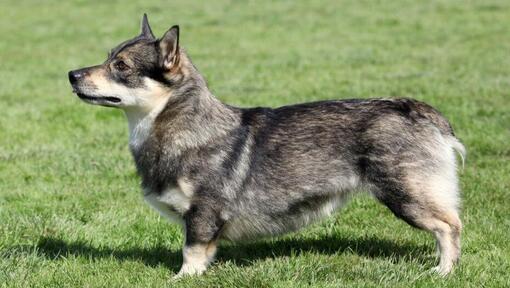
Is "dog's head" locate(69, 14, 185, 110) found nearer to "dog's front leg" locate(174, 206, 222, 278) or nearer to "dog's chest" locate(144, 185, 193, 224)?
"dog's chest" locate(144, 185, 193, 224)

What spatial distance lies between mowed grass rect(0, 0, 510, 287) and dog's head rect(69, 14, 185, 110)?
1189mm

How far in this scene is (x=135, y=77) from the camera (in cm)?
505

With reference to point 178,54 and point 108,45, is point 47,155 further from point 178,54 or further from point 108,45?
point 108,45

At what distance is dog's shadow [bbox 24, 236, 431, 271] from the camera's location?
5516 mm

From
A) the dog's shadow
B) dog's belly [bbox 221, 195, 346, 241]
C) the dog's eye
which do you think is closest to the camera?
the dog's eye

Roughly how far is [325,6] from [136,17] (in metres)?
5.85

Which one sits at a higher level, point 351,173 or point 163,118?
point 163,118

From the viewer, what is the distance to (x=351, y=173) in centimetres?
515

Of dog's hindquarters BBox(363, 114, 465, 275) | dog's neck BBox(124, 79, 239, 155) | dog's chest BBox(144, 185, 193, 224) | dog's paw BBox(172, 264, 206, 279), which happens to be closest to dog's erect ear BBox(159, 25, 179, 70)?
dog's neck BBox(124, 79, 239, 155)

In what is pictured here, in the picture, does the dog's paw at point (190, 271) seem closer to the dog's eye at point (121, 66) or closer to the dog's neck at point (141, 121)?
the dog's neck at point (141, 121)

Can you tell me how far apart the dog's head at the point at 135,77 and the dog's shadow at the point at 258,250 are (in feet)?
4.01

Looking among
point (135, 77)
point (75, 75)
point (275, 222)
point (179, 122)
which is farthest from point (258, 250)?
point (75, 75)

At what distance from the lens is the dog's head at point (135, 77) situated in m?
5.02

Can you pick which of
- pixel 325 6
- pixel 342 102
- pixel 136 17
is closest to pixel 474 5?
pixel 325 6
